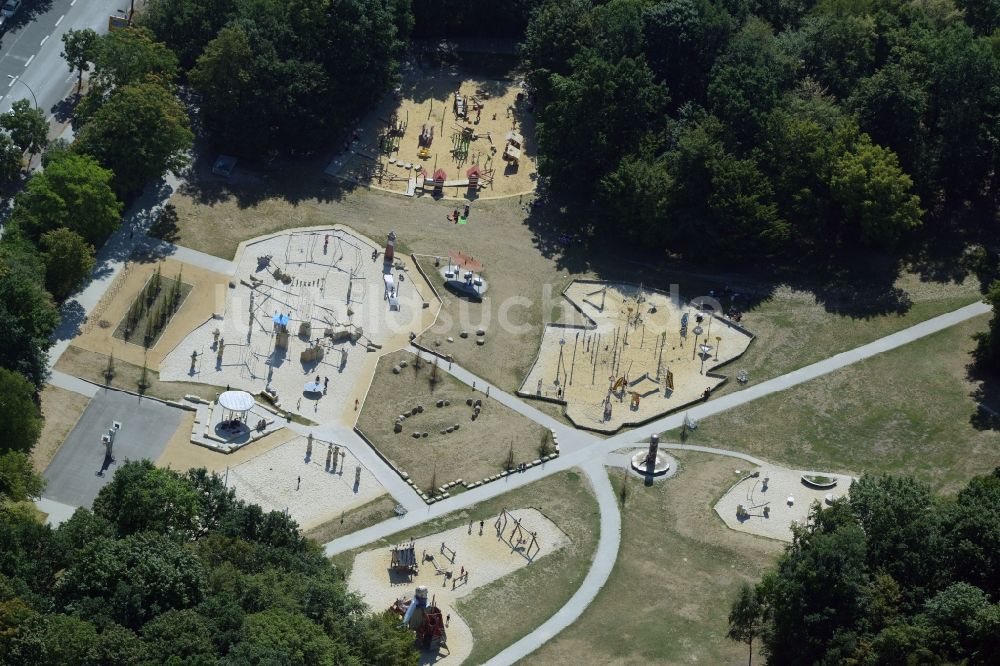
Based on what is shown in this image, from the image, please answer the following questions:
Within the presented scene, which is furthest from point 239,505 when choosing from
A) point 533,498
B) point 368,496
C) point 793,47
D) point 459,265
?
point 793,47

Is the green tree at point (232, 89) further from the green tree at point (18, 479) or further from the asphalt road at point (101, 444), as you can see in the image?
the green tree at point (18, 479)

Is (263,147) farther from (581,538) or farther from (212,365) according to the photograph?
(581,538)

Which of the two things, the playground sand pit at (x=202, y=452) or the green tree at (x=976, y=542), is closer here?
the green tree at (x=976, y=542)

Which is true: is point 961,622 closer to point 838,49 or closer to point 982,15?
point 838,49

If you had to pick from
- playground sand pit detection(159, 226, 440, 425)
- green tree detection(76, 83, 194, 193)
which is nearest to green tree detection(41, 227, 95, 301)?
green tree detection(76, 83, 194, 193)

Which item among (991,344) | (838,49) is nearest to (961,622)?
(991,344)

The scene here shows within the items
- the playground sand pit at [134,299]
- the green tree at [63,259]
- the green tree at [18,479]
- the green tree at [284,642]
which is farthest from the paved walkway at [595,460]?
Result: the green tree at [63,259]

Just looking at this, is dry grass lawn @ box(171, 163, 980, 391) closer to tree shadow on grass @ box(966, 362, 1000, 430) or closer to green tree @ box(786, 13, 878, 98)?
tree shadow on grass @ box(966, 362, 1000, 430)
